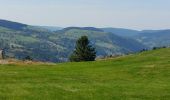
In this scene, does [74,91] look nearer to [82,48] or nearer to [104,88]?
[104,88]

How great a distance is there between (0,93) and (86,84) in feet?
28.7

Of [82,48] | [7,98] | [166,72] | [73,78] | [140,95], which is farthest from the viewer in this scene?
[82,48]

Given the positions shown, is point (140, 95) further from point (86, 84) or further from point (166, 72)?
point (166, 72)

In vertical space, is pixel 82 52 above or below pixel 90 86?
below

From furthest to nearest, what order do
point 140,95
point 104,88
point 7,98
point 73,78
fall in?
A: point 73,78 → point 104,88 → point 140,95 → point 7,98

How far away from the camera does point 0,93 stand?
91.2 ft

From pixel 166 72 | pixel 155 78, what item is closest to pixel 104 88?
pixel 155 78

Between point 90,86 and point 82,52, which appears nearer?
point 90,86

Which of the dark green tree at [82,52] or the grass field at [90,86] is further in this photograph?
the dark green tree at [82,52]

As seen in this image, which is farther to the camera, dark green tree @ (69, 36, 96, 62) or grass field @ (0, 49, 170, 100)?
dark green tree @ (69, 36, 96, 62)

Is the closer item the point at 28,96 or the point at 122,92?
the point at 28,96

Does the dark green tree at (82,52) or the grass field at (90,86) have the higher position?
the grass field at (90,86)

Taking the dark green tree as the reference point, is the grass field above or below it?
above

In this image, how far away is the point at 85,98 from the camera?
28141mm
